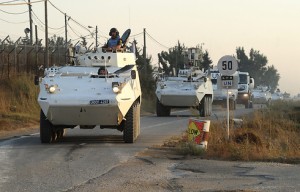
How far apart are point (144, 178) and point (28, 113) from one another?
18.0 m

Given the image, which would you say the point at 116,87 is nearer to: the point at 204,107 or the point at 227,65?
the point at 227,65

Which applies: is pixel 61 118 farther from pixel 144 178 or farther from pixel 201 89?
pixel 201 89

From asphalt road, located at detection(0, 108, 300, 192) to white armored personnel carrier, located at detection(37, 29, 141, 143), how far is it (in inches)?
19.8

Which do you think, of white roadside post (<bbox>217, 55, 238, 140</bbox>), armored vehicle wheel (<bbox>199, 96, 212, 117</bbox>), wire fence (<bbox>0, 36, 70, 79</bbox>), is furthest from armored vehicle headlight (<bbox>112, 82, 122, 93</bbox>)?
wire fence (<bbox>0, 36, 70, 79</bbox>)

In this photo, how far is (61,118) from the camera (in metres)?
14.3

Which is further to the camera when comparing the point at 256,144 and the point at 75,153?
the point at 256,144

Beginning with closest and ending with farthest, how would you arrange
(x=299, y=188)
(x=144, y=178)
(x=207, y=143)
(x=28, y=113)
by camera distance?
1. (x=299, y=188)
2. (x=144, y=178)
3. (x=207, y=143)
4. (x=28, y=113)

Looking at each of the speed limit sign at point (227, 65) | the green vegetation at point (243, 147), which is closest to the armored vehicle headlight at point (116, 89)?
the green vegetation at point (243, 147)

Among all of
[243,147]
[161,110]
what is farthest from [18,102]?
[243,147]

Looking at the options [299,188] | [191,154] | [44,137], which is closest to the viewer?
[299,188]

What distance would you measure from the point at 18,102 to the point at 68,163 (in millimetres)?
17573

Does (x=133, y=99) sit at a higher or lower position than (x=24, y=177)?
higher


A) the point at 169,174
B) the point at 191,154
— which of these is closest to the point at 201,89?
the point at 191,154

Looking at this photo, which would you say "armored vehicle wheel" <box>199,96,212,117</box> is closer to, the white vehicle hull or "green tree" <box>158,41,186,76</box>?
the white vehicle hull
